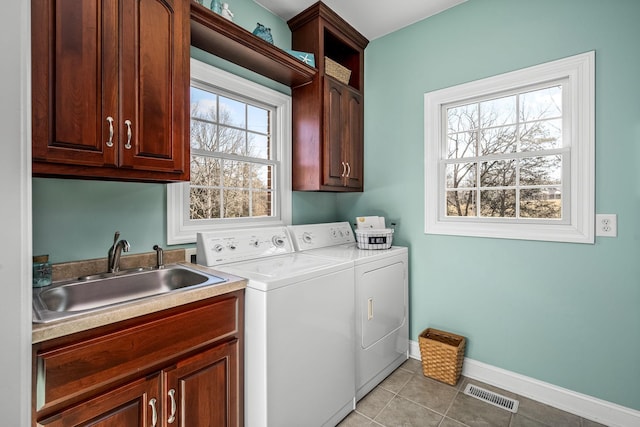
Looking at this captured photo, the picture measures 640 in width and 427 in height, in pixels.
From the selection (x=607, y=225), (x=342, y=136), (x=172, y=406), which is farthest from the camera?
(x=342, y=136)

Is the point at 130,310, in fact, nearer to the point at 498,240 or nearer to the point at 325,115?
the point at 325,115

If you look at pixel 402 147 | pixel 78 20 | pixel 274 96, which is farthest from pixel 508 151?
pixel 78 20

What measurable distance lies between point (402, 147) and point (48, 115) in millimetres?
2282

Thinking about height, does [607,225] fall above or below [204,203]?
below

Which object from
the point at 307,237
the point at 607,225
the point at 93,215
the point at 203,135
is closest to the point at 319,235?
the point at 307,237

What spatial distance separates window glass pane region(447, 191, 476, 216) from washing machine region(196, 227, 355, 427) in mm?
1113

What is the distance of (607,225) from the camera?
175 cm

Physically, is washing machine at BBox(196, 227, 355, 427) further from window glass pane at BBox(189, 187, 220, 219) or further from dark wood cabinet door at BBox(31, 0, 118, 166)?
dark wood cabinet door at BBox(31, 0, 118, 166)

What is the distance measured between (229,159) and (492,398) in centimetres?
244

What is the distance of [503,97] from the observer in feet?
7.13

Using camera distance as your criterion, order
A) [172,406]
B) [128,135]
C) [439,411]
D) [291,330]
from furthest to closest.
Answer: [439,411], [291,330], [128,135], [172,406]

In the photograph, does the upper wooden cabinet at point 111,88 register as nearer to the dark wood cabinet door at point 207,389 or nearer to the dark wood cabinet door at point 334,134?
the dark wood cabinet door at point 207,389

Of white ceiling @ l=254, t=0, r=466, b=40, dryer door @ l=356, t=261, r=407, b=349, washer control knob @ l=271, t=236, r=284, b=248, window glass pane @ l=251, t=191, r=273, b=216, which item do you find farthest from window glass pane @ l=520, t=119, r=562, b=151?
window glass pane @ l=251, t=191, r=273, b=216

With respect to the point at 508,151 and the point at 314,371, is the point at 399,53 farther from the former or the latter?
the point at 314,371
